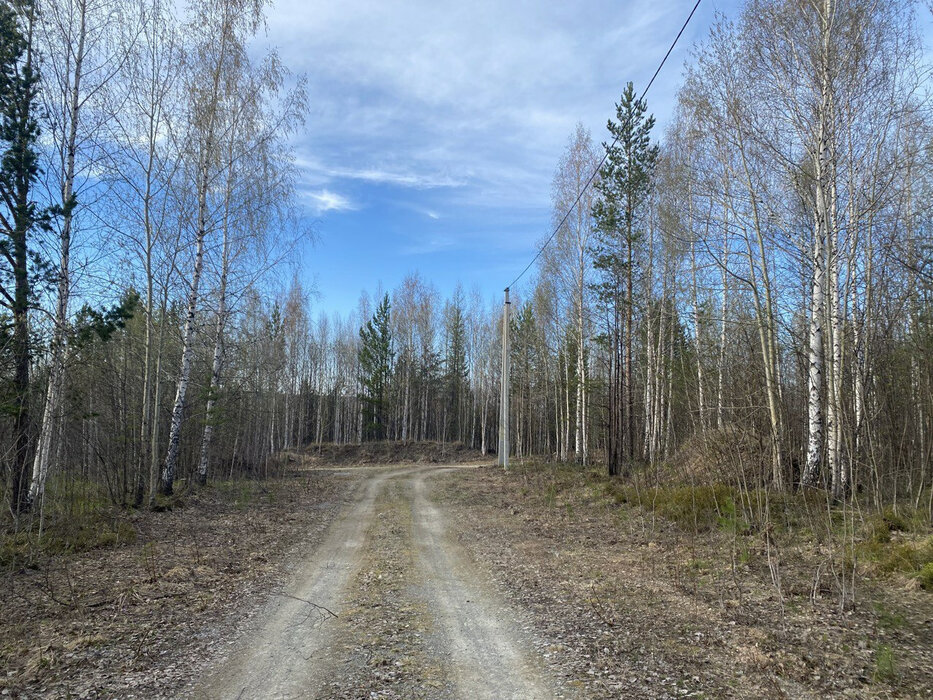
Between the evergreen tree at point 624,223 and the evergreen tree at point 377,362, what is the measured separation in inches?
1114

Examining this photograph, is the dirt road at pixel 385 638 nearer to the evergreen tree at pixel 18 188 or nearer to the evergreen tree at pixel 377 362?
the evergreen tree at pixel 18 188

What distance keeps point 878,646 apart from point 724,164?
10.6 meters

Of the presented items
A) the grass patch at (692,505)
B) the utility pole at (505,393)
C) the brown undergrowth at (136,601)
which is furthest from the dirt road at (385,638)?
the utility pole at (505,393)

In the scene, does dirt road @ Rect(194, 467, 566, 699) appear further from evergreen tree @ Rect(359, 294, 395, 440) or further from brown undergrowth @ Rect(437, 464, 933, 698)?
evergreen tree @ Rect(359, 294, 395, 440)

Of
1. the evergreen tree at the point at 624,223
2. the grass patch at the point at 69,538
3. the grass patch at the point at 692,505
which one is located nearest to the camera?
the grass patch at the point at 69,538

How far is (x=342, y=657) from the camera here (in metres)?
4.61

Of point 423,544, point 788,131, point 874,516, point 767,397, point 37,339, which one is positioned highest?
point 788,131

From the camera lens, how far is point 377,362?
44.6 metres

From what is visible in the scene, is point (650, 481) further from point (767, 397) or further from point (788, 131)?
point (788, 131)

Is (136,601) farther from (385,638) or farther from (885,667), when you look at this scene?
(885,667)

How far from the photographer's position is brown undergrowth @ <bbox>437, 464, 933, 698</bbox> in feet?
13.4

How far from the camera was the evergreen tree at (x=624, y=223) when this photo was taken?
17328 millimetres

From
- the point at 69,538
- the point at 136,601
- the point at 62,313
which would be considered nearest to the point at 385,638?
the point at 136,601

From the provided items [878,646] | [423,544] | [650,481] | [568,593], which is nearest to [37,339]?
[423,544]
